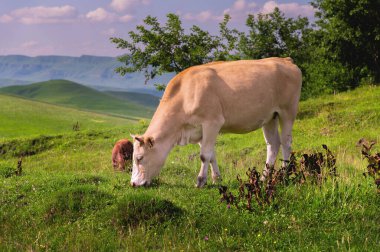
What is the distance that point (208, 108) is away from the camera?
1047 cm

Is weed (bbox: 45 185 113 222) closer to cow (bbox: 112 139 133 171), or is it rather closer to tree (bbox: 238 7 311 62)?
cow (bbox: 112 139 133 171)

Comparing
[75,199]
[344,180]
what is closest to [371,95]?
[344,180]

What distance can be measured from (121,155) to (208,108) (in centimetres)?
596

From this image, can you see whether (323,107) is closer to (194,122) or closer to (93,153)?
(93,153)

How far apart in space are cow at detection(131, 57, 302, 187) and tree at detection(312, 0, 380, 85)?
25.6 m

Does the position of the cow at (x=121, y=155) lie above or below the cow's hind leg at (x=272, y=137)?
below

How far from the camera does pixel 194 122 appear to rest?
10578 millimetres

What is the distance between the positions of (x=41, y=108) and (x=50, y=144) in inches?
2780

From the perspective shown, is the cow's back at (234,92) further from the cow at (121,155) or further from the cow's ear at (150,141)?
the cow at (121,155)

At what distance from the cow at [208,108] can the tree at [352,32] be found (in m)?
25.6

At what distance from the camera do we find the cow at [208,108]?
10438 mm

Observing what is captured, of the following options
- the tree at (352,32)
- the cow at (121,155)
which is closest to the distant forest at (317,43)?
the tree at (352,32)

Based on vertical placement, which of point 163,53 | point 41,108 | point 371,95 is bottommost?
point 41,108

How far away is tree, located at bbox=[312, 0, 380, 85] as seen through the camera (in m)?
34.6
